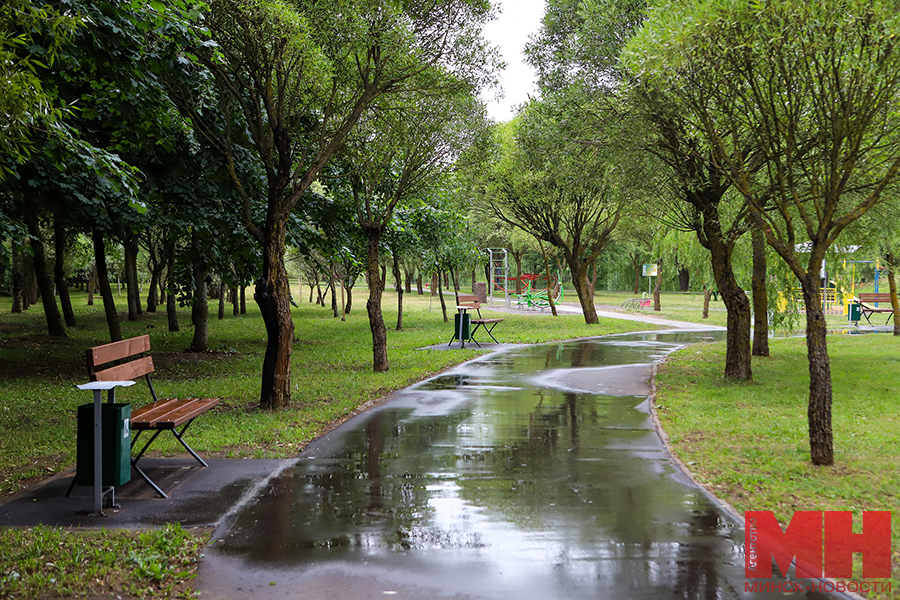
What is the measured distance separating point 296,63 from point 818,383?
24.4 feet

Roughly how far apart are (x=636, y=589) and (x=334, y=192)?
504 inches

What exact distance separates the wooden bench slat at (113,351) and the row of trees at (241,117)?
5.57 ft

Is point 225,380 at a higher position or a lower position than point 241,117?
lower

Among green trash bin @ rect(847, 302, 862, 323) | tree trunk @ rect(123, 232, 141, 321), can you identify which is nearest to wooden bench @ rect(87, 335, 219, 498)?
tree trunk @ rect(123, 232, 141, 321)

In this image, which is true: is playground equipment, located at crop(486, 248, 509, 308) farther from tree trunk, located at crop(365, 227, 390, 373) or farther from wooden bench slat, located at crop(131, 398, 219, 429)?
wooden bench slat, located at crop(131, 398, 219, 429)

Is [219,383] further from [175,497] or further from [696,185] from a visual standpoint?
[696,185]

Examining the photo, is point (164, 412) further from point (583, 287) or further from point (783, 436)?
point (583, 287)

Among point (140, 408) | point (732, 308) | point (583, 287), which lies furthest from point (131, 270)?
point (732, 308)

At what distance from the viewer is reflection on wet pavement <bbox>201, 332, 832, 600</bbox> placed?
369cm

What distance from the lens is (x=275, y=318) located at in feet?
28.0

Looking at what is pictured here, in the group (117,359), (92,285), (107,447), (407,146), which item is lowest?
(107,447)

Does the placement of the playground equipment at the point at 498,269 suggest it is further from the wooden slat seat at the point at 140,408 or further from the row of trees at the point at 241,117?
the wooden slat seat at the point at 140,408

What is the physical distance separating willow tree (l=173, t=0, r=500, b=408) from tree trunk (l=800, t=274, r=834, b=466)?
20.6 feet

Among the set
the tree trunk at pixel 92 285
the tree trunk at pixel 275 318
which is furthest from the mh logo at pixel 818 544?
the tree trunk at pixel 92 285
